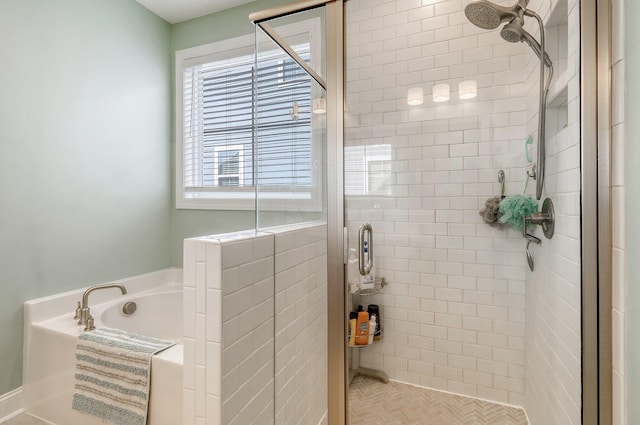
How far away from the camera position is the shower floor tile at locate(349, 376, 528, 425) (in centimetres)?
136

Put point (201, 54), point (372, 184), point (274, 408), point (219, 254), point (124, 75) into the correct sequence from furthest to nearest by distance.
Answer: point (201, 54), point (124, 75), point (372, 184), point (274, 408), point (219, 254)

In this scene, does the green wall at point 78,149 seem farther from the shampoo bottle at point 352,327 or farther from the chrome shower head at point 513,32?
the chrome shower head at point 513,32

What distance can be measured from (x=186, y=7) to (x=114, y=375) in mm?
2562

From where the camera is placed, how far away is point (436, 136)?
1.44 m

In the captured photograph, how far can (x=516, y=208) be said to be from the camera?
4.25 ft

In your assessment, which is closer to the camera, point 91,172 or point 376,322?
point 376,322

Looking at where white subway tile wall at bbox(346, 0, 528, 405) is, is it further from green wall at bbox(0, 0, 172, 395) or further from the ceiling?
green wall at bbox(0, 0, 172, 395)

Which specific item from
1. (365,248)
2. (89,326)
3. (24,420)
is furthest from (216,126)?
(24,420)

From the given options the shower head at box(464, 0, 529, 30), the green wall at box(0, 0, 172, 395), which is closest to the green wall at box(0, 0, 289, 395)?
the green wall at box(0, 0, 172, 395)

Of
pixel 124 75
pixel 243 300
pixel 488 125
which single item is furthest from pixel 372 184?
pixel 124 75

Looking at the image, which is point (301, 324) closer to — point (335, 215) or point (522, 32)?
point (335, 215)

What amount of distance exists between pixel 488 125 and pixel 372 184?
536 millimetres

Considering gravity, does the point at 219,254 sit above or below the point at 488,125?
below

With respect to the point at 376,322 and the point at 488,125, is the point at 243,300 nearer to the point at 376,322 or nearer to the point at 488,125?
the point at 376,322
